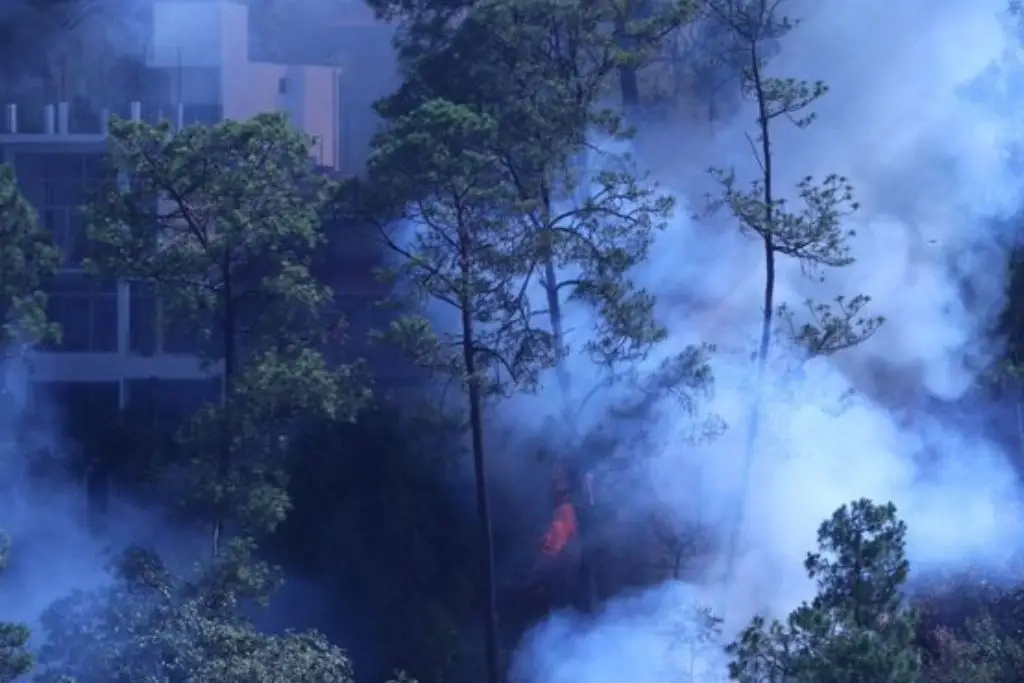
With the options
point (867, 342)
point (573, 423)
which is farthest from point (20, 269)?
point (867, 342)

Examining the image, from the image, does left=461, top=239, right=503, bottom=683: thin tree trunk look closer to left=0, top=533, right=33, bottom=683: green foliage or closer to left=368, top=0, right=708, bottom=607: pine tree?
left=368, top=0, right=708, bottom=607: pine tree

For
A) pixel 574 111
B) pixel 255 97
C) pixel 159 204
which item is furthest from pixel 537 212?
pixel 255 97

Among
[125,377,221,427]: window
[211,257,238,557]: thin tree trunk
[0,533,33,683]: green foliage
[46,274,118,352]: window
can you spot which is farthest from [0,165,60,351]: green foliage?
[46,274,118,352]: window

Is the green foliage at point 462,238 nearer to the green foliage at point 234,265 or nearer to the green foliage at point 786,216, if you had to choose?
the green foliage at point 234,265

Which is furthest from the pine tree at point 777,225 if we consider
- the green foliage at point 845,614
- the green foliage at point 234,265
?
the green foliage at point 845,614

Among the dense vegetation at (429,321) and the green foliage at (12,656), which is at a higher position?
the dense vegetation at (429,321)
